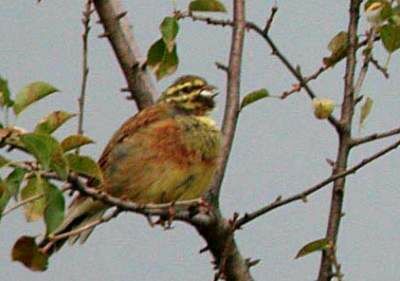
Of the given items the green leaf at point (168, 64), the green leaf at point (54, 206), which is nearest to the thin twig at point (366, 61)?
the green leaf at point (168, 64)

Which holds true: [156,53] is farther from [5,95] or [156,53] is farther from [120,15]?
[5,95]

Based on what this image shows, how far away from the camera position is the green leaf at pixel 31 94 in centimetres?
266

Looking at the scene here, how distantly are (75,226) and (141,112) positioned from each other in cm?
40

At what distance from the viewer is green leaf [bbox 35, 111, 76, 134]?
2595 millimetres

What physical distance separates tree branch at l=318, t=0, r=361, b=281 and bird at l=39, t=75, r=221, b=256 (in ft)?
2.33

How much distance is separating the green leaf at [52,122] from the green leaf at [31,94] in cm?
6

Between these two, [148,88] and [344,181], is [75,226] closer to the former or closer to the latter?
[148,88]

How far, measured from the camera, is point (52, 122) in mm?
2633

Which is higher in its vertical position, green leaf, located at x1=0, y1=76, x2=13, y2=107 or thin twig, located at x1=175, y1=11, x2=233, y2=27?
thin twig, located at x1=175, y1=11, x2=233, y2=27

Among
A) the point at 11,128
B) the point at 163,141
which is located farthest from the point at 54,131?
the point at 163,141

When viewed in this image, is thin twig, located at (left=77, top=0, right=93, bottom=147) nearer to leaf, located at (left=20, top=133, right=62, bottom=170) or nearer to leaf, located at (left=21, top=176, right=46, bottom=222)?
leaf, located at (left=21, top=176, right=46, bottom=222)

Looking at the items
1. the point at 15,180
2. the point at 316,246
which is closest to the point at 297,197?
the point at 316,246

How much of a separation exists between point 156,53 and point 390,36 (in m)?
0.59

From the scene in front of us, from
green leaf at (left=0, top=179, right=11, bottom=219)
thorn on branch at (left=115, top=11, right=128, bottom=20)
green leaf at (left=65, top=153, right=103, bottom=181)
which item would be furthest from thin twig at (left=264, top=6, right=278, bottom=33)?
green leaf at (left=0, top=179, right=11, bottom=219)
